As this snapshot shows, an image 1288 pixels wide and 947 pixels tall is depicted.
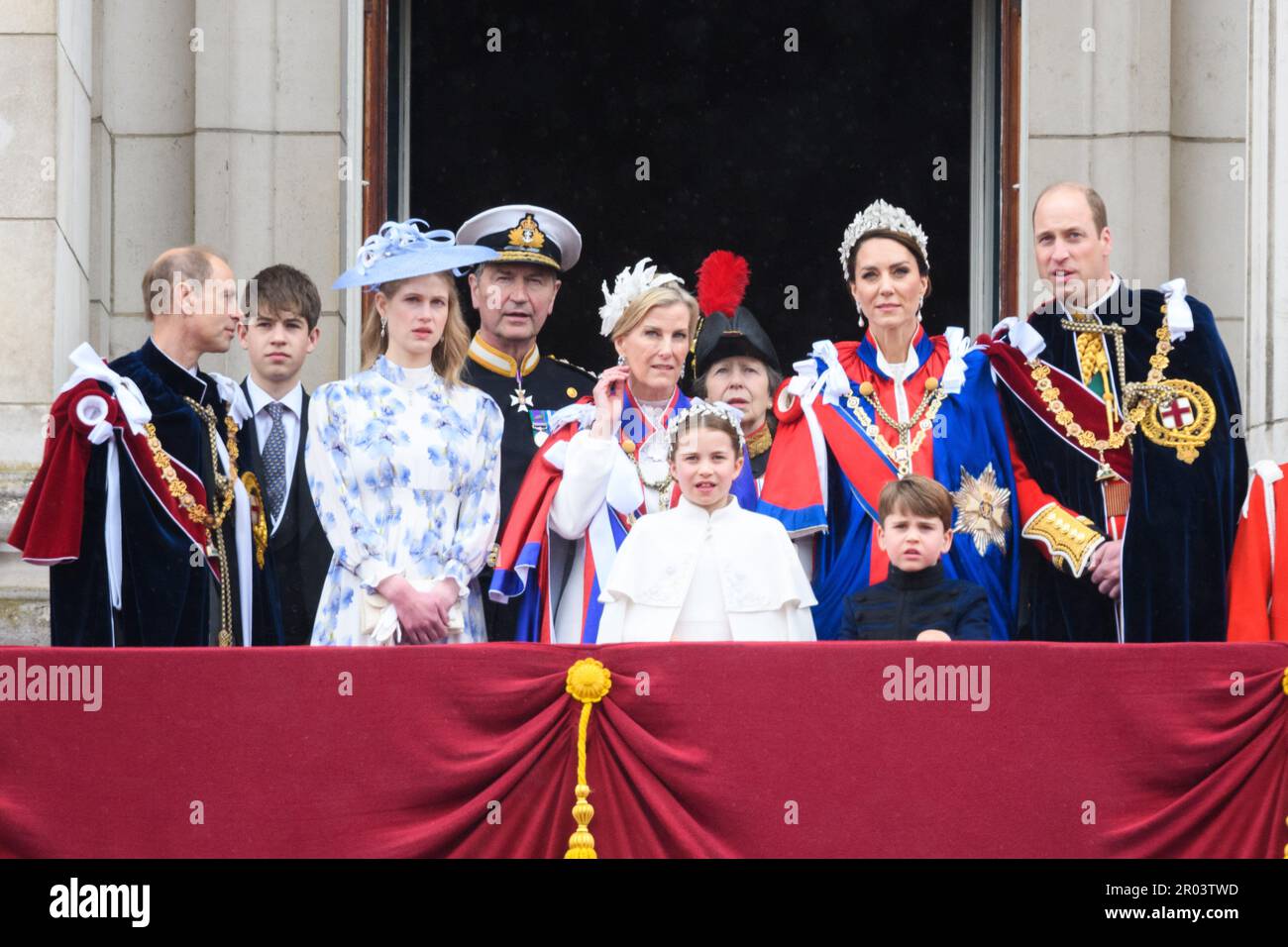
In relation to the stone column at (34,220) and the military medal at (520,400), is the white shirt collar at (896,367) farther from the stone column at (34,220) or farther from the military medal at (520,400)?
the stone column at (34,220)

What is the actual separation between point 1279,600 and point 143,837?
3.34 m

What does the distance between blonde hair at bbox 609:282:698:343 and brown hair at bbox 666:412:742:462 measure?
56 cm

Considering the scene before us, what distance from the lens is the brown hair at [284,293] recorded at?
7.70 metres

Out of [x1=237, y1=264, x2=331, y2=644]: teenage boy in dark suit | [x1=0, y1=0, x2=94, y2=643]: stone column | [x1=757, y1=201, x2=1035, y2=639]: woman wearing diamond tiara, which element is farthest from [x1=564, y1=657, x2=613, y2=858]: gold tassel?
[x1=0, y1=0, x2=94, y2=643]: stone column

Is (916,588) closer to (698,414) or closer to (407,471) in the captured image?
(698,414)

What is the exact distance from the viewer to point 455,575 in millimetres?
6988

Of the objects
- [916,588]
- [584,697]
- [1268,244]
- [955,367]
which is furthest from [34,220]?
[1268,244]

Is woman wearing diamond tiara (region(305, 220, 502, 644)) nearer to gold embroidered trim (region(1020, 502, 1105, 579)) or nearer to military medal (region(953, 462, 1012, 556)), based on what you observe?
military medal (region(953, 462, 1012, 556))

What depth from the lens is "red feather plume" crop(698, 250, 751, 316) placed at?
315 inches

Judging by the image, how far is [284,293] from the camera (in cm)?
771

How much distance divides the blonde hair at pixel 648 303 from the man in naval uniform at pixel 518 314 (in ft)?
1.73

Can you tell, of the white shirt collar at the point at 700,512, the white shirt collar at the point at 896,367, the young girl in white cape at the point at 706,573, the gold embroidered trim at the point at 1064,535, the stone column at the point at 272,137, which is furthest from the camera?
the stone column at the point at 272,137

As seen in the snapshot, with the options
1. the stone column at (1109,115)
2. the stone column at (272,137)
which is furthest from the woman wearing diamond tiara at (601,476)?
the stone column at (1109,115)

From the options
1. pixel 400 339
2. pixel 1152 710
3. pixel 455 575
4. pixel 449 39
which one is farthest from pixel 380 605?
pixel 449 39
